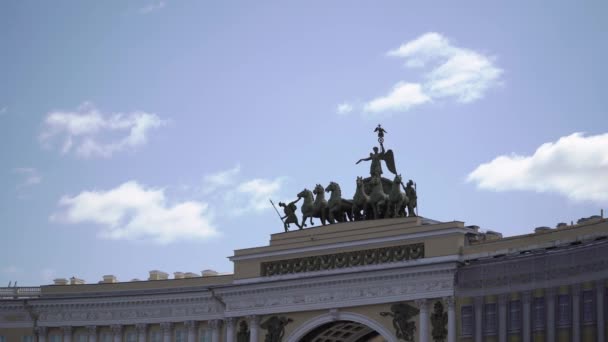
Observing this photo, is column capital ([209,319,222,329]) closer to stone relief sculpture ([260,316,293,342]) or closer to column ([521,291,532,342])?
stone relief sculpture ([260,316,293,342])

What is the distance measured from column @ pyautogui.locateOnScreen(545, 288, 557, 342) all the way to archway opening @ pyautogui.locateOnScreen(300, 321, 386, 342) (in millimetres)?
12222

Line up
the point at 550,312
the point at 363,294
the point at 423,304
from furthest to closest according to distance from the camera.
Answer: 1. the point at 363,294
2. the point at 423,304
3. the point at 550,312

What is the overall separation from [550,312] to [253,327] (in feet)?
57.8

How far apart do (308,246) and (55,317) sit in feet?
57.2

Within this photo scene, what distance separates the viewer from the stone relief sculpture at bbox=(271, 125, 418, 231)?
65312 mm

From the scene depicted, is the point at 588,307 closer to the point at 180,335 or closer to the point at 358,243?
the point at 358,243

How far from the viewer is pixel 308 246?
6706cm

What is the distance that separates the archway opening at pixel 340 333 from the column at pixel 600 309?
15049mm

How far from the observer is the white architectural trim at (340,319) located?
63.5 m

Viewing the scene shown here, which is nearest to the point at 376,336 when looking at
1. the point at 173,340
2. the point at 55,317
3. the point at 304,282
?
the point at 304,282

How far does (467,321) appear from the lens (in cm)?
6066

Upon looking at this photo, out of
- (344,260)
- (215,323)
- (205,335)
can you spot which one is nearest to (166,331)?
(205,335)

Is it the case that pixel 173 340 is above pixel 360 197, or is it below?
below

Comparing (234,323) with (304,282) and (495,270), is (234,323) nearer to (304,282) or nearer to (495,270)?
(304,282)
